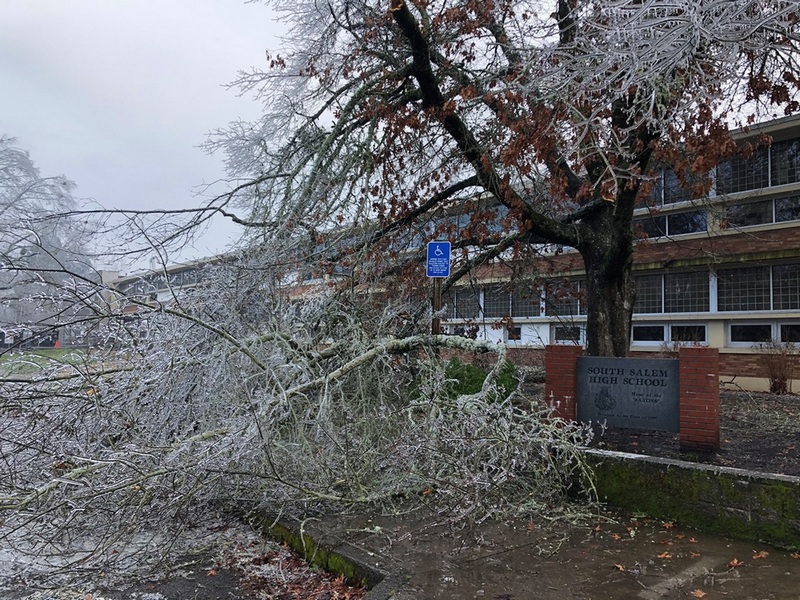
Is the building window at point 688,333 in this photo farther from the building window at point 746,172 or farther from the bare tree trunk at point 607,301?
the bare tree trunk at point 607,301

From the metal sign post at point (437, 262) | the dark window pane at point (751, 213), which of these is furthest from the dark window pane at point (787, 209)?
the metal sign post at point (437, 262)

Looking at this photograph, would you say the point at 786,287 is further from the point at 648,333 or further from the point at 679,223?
the point at 648,333

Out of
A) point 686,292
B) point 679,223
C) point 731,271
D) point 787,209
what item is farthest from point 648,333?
point 787,209

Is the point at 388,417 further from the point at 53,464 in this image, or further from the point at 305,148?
the point at 305,148

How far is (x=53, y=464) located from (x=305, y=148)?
5369 millimetres

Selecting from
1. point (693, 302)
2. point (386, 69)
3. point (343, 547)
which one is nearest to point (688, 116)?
point (386, 69)

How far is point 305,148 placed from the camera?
9039 mm

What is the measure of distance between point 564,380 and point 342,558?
12.1 ft

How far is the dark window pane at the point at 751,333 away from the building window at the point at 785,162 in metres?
3.46

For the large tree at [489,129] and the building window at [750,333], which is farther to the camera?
the building window at [750,333]

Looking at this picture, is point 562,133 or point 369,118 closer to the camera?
point 562,133

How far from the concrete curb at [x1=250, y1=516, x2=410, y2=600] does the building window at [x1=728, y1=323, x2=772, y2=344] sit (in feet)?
44.1

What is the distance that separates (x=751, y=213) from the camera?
15.3 metres

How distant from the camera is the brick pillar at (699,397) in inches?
253
